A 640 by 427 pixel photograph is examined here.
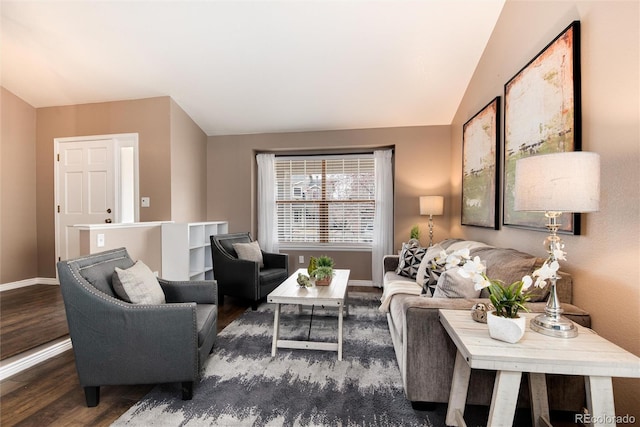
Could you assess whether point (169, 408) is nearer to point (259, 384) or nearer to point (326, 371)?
point (259, 384)

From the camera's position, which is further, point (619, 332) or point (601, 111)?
point (601, 111)

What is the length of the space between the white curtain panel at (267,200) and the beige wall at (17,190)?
3.19 m

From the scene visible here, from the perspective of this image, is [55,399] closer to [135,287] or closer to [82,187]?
[135,287]

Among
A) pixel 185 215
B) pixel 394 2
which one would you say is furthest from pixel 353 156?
pixel 185 215

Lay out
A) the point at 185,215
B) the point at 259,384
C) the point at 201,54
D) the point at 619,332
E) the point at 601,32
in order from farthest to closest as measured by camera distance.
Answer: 1. the point at 185,215
2. the point at 201,54
3. the point at 259,384
4. the point at 601,32
5. the point at 619,332

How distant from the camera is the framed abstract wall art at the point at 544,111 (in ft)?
5.53

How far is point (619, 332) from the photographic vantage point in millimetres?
1392

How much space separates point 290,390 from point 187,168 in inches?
133

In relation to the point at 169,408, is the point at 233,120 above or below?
above

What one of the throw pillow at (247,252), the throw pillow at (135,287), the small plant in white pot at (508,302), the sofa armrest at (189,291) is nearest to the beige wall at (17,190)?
the throw pillow at (247,252)

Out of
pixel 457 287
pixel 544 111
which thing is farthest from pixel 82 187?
pixel 544 111

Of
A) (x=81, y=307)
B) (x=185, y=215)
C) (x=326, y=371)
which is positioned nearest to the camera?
(x=81, y=307)

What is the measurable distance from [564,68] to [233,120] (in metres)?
3.76

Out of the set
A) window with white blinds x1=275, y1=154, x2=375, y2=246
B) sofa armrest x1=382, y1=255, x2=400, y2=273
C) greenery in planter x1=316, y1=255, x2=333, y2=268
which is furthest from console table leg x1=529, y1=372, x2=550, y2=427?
window with white blinds x1=275, y1=154, x2=375, y2=246
